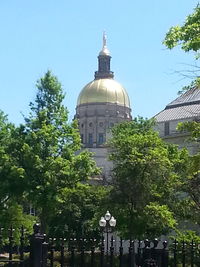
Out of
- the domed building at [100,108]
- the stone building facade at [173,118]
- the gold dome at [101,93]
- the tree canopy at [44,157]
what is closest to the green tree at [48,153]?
the tree canopy at [44,157]

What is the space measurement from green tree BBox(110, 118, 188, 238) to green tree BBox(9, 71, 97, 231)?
2.61 meters

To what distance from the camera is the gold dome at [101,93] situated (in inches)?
4168

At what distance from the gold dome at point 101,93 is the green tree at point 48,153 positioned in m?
70.4

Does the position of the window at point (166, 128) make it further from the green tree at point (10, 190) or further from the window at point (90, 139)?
the window at point (90, 139)

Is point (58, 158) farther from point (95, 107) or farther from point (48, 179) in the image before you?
point (95, 107)

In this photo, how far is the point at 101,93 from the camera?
349 feet

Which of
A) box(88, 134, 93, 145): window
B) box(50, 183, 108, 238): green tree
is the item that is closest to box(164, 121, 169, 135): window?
box(50, 183, 108, 238): green tree

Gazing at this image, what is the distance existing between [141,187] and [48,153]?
20.6 feet

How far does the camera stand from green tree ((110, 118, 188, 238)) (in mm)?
30766

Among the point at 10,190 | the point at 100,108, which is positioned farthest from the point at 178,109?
the point at 100,108

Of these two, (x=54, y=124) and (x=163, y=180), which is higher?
(x=54, y=124)

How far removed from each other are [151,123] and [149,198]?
15.4 m

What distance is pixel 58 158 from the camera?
32562mm

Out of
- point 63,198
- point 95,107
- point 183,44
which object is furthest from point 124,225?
point 95,107
